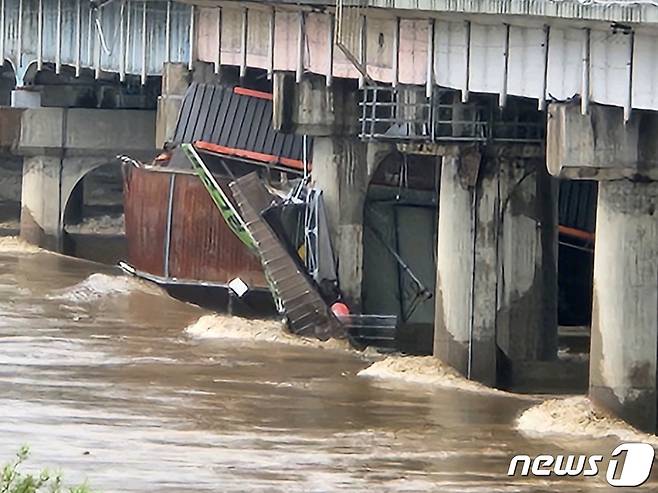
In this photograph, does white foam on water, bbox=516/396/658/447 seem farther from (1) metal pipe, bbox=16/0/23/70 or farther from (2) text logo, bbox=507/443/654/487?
(1) metal pipe, bbox=16/0/23/70

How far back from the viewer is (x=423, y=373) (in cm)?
3509

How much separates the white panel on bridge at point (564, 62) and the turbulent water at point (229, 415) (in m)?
4.67

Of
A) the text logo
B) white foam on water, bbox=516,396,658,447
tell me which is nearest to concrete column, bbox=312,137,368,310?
white foam on water, bbox=516,396,658,447

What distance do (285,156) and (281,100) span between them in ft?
12.5

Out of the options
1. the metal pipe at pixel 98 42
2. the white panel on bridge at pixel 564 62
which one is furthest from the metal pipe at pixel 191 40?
the white panel on bridge at pixel 564 62

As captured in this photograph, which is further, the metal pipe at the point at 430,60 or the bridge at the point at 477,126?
the metal pipe at the point at 430,60

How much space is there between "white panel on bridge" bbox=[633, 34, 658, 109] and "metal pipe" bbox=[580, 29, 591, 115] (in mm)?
1022

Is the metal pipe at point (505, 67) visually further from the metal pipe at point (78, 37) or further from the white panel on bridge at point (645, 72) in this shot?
the metal pipe at point (78, 37)

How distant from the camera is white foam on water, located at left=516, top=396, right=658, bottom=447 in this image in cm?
2920

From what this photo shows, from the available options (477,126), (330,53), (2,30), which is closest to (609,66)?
(477,126)

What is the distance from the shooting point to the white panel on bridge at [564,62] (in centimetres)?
3064

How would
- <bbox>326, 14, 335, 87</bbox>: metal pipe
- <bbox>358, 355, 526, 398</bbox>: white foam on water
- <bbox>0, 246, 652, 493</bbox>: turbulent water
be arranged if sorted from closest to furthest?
<bbox>0, 246, 652, 493</bbox>: turbulent water → <bbox>358, 355, 526, 398</bbox>: white foam on water → <bbox>326, 14, 335, 87</bbox>: metal pipe

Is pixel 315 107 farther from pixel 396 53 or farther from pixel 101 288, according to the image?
pixel 101 288

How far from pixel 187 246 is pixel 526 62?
14821mm
